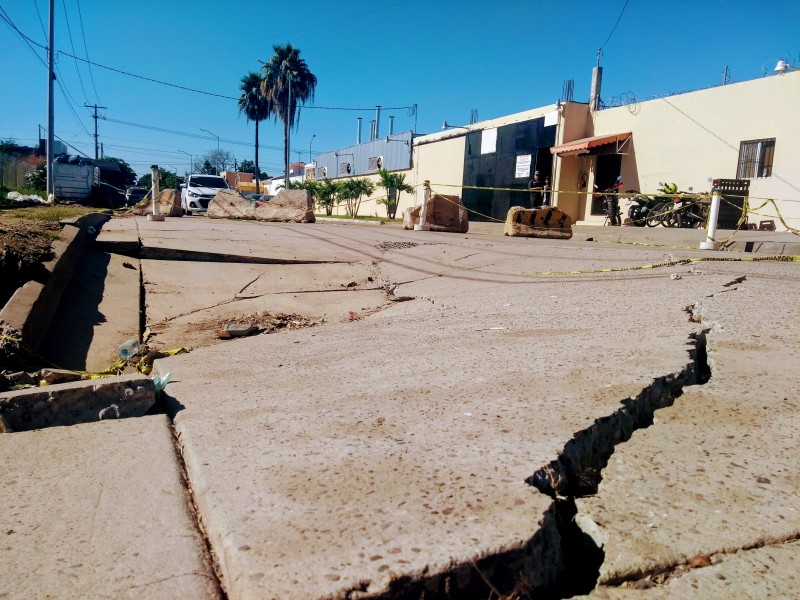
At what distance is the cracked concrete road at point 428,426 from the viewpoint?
143cm

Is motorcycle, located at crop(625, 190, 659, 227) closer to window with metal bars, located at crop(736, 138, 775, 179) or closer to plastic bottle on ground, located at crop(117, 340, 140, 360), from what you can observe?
window with metal bars, located at crop(736, 138, 775, 179)

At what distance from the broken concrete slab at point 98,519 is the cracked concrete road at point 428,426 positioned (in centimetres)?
10

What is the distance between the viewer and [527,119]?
24297mm

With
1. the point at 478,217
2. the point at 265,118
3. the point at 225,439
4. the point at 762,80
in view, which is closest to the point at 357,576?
the point at 225,439

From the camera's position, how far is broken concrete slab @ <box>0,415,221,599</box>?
146 cm

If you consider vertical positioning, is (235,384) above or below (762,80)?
below

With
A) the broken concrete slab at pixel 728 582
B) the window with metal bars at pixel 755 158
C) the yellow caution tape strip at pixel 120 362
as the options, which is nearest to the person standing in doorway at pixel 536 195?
the window with metal bars at pixel 755 158

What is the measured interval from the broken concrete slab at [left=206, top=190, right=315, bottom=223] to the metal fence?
9.54 meters

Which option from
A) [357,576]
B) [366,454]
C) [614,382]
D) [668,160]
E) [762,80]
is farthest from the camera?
[668,160]

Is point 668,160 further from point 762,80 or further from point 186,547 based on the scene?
point 186,547

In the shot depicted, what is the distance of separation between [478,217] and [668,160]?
34.1 feet

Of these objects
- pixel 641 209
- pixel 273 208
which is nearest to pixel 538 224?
pixel 641 209

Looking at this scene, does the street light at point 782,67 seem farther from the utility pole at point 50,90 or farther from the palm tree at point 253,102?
the palm tree at point 253,102

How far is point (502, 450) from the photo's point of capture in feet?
6.40
